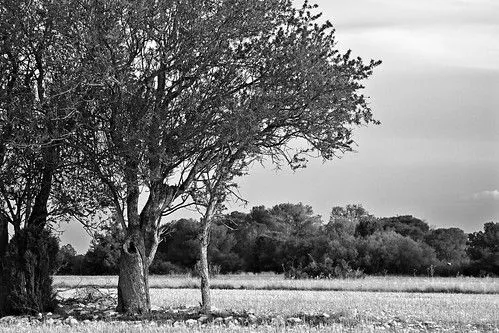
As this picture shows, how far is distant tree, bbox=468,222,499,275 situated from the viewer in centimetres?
5881

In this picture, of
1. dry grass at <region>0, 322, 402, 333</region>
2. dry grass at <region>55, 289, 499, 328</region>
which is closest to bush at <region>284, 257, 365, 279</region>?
dry grass at <region>55, 289, 499, 328</region>

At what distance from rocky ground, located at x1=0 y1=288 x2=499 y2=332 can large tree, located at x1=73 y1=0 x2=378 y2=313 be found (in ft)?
4.46

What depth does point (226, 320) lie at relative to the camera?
22016mm

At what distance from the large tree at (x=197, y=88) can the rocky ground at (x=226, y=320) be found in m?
1.36

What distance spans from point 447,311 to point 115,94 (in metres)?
12.5

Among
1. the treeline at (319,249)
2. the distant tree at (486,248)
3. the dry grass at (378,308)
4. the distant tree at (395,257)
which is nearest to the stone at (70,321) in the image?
the dry grass at (378,308)

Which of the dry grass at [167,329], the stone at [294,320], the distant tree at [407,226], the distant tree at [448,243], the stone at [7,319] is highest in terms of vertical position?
the distant tree at [407,226]

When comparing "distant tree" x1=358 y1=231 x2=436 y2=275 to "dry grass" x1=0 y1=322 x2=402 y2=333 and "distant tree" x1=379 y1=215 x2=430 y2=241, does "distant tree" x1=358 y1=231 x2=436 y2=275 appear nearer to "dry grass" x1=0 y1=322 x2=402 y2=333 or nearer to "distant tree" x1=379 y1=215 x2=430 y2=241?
"distant tree" x1=379 y1=215 x2=430 y2=241

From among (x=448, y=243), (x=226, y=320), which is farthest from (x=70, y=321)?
(x=448, y=243)

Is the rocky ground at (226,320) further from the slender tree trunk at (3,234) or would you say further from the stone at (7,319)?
the slender tree trunk at (3,234)

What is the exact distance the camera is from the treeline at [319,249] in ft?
198

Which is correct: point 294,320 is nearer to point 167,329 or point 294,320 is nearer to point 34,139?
point 167,329

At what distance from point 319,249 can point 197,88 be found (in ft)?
147

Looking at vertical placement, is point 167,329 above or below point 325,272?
below
